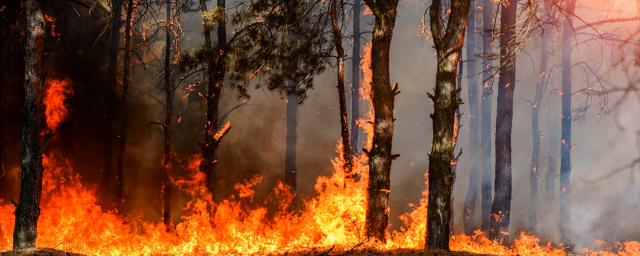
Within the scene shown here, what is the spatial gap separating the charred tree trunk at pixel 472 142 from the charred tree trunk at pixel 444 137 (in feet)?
34.2

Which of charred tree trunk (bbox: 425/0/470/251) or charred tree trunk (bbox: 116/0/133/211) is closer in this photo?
charred tree trunk (bbox: 425/0/470/251)

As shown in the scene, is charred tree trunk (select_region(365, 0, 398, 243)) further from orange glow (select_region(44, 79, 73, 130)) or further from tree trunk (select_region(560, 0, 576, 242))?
orange glow (select_region(44, 79, 73, 130))

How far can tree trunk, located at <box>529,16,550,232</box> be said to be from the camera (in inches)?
665

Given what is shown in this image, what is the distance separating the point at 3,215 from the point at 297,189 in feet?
35.7

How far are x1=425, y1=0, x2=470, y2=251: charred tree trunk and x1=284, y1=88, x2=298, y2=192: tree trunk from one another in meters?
10.3

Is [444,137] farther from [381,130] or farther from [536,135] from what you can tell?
[536,135]

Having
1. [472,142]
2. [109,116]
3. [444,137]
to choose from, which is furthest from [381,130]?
[109,116]

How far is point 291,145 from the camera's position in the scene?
1745 cm

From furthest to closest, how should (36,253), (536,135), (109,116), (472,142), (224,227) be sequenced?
(472,142), (536,135), (109,116), (224,227), (36,253)

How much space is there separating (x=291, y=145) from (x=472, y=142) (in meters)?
8.65

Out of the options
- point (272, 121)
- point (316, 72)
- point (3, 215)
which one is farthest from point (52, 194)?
point (316, 72)

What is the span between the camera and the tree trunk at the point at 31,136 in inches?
318

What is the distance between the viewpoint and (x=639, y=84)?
16.1 meters

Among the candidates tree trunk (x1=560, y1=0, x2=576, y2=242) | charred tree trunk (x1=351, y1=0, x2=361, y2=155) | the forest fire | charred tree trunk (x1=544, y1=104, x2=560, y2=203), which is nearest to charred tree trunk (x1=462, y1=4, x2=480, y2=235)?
the forest fire
